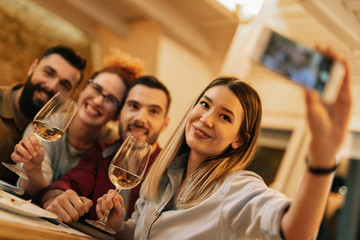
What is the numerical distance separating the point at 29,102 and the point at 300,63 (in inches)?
57.6

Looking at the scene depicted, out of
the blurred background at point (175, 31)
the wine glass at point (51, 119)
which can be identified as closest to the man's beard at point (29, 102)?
the blurred background at point (175, 31)

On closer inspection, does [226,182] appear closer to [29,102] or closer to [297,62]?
[297,62]

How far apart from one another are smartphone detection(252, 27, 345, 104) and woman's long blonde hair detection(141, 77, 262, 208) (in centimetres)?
44

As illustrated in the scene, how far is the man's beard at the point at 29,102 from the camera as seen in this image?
6.07 ft

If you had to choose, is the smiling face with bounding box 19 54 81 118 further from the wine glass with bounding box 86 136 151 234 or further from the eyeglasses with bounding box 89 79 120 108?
the wine glass with bounding box 86 136 151 234

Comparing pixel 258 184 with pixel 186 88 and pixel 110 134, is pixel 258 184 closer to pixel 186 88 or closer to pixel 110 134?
pixel 110 134

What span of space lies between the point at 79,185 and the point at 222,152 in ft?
2.01

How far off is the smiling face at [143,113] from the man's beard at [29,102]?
1.38 feet

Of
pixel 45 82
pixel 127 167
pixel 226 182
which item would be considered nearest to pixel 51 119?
pixel 127 167

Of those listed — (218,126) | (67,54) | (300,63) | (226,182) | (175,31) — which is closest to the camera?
(300,63)

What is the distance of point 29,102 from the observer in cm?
185

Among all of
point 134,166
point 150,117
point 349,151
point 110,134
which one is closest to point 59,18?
point 110,134

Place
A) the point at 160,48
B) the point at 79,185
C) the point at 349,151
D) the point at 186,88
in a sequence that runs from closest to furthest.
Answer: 1. the point at 79,185
2. the point at 160,48
3. the point at 186,88
4. the point at 349,151

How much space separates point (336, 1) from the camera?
2258 millimetres
